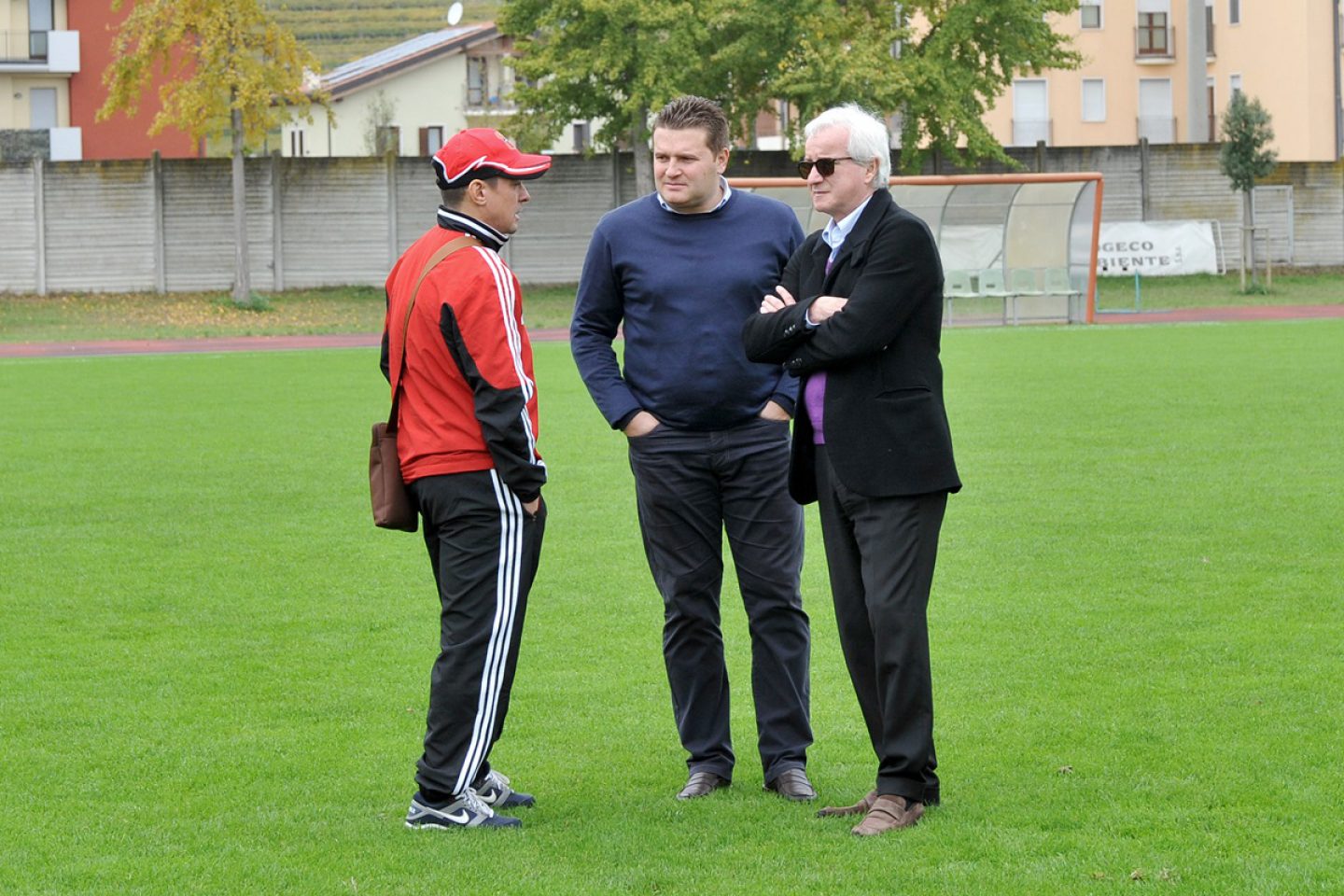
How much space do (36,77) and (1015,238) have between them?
3372cm

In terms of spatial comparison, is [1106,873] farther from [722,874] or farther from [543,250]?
[543,250]

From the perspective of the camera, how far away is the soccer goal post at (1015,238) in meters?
33.3

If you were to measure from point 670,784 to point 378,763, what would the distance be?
1.04 meters

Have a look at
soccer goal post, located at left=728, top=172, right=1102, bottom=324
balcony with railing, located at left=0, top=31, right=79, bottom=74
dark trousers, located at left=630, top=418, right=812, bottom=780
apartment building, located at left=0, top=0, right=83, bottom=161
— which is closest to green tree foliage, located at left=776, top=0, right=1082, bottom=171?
soccer goal post, located at left=728, top=172, right=1102, bottom=324

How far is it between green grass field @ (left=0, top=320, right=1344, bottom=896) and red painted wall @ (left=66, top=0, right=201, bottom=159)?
4257 centimetres

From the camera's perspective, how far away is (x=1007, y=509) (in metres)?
12.1

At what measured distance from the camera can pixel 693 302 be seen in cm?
597

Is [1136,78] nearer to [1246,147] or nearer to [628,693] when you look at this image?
[1246,147]

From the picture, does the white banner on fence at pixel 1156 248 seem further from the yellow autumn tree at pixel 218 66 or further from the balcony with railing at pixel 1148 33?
the balcony with railing at pixel 1148 33

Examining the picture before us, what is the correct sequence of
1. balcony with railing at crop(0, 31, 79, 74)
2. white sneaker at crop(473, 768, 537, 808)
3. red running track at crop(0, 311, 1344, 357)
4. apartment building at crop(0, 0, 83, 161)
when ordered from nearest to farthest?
white sneaker at crop(473, 768, 537, 808)
red running track at crop(0, 311, 1344, 357)
apartment building at crop(0, 0, 83, 161)
balcony with railing at crop(0, 31, 79, 74)

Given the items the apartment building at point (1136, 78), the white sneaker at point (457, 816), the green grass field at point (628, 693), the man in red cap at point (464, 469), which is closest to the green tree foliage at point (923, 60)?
the apartment building at point (1136, 78)

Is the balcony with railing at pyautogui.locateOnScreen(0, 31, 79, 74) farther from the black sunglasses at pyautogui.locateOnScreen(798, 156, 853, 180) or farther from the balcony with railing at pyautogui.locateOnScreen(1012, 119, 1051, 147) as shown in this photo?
the black sunglasses at pyautogui.locateOnScreen(798, 156, 853, 180)

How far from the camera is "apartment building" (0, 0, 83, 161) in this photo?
53625 mm

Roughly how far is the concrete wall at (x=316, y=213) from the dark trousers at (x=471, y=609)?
34685 mm
